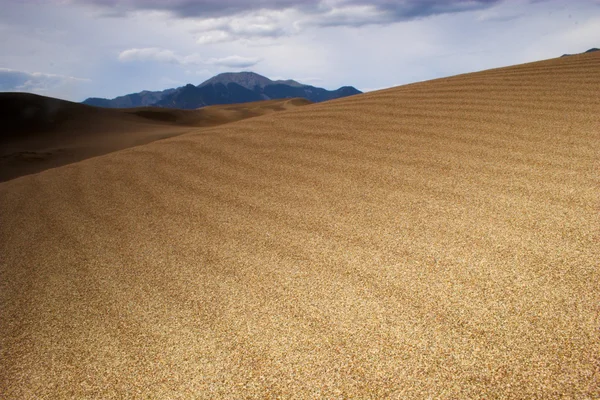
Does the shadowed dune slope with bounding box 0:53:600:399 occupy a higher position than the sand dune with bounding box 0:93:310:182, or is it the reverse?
the sand dune with bounding box 0:93:310:182

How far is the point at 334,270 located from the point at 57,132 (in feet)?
46.2

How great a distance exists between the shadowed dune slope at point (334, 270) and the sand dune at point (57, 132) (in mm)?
6200

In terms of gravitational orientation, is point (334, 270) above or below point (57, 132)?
below

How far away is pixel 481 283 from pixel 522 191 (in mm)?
1149

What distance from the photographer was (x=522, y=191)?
2.69 m

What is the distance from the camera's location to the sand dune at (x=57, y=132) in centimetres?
979

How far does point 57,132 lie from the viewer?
13.4 metres

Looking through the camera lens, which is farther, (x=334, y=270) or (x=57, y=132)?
(x=57, y=132)

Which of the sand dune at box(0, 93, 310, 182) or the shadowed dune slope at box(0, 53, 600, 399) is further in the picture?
the sand dune at box(0, 93, 310, 182)

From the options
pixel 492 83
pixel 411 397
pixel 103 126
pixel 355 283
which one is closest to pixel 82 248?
pixel 355 283

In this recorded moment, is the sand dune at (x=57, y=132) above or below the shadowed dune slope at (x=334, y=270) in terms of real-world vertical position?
above

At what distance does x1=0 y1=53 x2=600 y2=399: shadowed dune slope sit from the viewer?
148cm

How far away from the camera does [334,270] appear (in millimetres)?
2145

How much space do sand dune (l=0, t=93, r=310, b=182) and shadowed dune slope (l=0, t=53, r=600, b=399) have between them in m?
6.20
